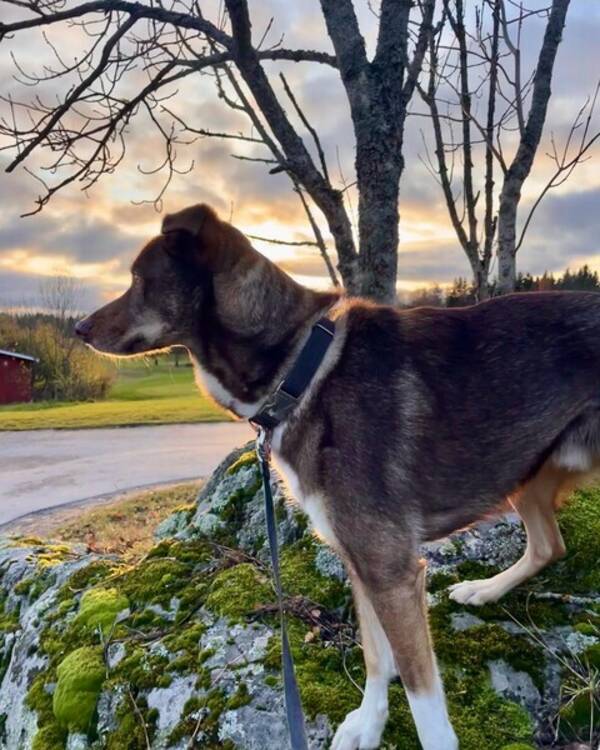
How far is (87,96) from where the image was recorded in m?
6.20

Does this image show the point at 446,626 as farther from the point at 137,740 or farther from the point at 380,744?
the point at 137,740

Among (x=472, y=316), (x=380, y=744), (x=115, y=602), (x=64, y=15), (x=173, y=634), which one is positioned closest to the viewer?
(x=380, y=744)

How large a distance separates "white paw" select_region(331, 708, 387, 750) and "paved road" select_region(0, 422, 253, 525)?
10331 mm

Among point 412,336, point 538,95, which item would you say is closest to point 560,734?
point 412,336

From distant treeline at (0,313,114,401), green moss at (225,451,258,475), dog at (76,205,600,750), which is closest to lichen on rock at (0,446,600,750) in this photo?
dog at (76,205,600,750)

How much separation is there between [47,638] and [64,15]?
182 inches

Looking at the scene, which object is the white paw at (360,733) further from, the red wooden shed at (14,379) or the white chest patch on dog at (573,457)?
the red wooden shed at (14,379)

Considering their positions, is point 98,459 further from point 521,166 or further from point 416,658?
point 416,658

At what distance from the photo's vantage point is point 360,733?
2990 millimetres

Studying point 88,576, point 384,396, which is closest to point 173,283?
point 384,396

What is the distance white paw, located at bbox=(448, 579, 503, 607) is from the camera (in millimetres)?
3705

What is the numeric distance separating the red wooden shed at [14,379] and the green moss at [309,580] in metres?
48.5

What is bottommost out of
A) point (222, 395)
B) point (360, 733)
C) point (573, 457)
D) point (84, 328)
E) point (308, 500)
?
point (360, 733)

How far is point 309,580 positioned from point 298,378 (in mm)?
1628
